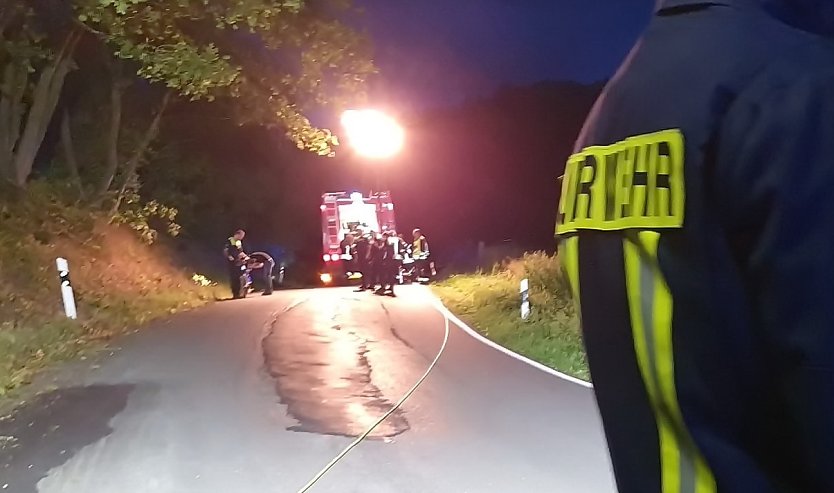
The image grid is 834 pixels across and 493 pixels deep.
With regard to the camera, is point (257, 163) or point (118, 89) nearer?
point (118, 89)

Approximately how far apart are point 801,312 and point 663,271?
0.61ft

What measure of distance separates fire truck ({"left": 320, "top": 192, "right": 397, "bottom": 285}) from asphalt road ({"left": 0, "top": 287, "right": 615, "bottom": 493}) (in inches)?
570

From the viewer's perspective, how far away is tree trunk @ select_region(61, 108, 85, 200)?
70.0ft

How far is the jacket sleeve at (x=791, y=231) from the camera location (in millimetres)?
1088

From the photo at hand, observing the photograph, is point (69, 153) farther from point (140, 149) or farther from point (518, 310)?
point (518, 310)

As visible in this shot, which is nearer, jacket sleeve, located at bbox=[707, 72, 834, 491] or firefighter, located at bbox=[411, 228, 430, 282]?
jacket sleeve, located at bbox=[707, 72, 834, 491]

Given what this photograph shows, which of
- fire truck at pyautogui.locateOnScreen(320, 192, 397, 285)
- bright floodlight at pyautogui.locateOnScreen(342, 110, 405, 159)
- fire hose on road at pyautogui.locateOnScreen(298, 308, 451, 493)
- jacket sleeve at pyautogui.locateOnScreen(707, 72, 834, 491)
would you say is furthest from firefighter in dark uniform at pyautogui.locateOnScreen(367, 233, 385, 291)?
jacket sleeve at pyautogui.locateOnScreen(707, 72, 834, 491)

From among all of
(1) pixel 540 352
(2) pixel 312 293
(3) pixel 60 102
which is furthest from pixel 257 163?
(1) pixel 540 352

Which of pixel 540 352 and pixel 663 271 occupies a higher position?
pixel 663 271

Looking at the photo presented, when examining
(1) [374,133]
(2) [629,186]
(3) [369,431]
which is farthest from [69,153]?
(2) [629,186]

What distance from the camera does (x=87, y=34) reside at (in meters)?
19.1

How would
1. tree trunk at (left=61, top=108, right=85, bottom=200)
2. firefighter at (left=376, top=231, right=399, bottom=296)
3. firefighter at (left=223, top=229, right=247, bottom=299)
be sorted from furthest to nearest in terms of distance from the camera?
1. tree trunk at (left=61, top=108, right=85, bottom=200)
2. firefighter at (left=376, top=231, right=399, bottom=296)
3. firefighter at (left=223, top=229, right=247, bottom=299)

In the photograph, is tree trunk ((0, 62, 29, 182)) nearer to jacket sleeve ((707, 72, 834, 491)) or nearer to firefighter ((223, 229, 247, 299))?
firefighter ((223, 229, 247, 299))

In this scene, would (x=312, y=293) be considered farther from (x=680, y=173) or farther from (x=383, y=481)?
(x=680, y=173)
